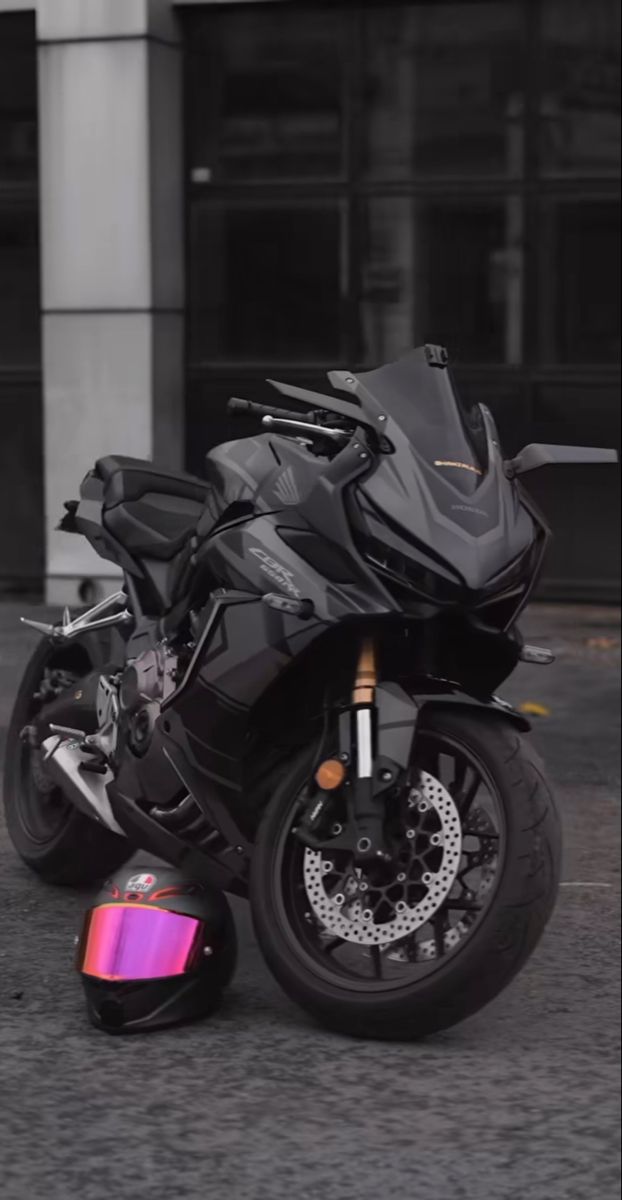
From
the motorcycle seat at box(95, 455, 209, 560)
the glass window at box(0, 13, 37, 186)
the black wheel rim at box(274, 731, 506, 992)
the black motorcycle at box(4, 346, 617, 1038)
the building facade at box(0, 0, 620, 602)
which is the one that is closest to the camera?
the black motorcycle at box(4, 346, 617, 1038)

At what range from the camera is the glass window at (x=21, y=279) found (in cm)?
1048

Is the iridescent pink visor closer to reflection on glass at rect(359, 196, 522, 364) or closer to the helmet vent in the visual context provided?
the helmet vent

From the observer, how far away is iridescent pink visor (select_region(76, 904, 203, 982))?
310 centimetres

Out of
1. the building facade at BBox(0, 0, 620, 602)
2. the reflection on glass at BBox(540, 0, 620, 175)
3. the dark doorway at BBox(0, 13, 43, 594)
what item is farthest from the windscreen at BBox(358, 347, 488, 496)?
the reflection on glass at BBox(540, 0, 620, 175)

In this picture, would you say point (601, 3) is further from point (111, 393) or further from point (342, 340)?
point (111, 393)

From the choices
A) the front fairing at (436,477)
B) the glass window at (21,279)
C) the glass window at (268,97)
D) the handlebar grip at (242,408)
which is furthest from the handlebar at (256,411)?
the glass window at (268,97)

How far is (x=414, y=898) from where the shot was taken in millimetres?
3248

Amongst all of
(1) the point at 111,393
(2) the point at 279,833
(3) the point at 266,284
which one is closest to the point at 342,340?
(3) the point at 266,284

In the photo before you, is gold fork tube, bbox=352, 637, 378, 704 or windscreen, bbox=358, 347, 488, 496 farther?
gold fork tube, bbox=352, 637, 378, 704

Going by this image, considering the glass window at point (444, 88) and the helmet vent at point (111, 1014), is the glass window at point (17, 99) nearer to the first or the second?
the glass window at point (444, 88)

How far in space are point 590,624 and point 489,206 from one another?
2.16 m

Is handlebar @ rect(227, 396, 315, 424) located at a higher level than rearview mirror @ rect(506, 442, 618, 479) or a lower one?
higher

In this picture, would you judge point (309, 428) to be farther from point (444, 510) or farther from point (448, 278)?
point (448, 278)

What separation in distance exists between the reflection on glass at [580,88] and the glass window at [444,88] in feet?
0.45
